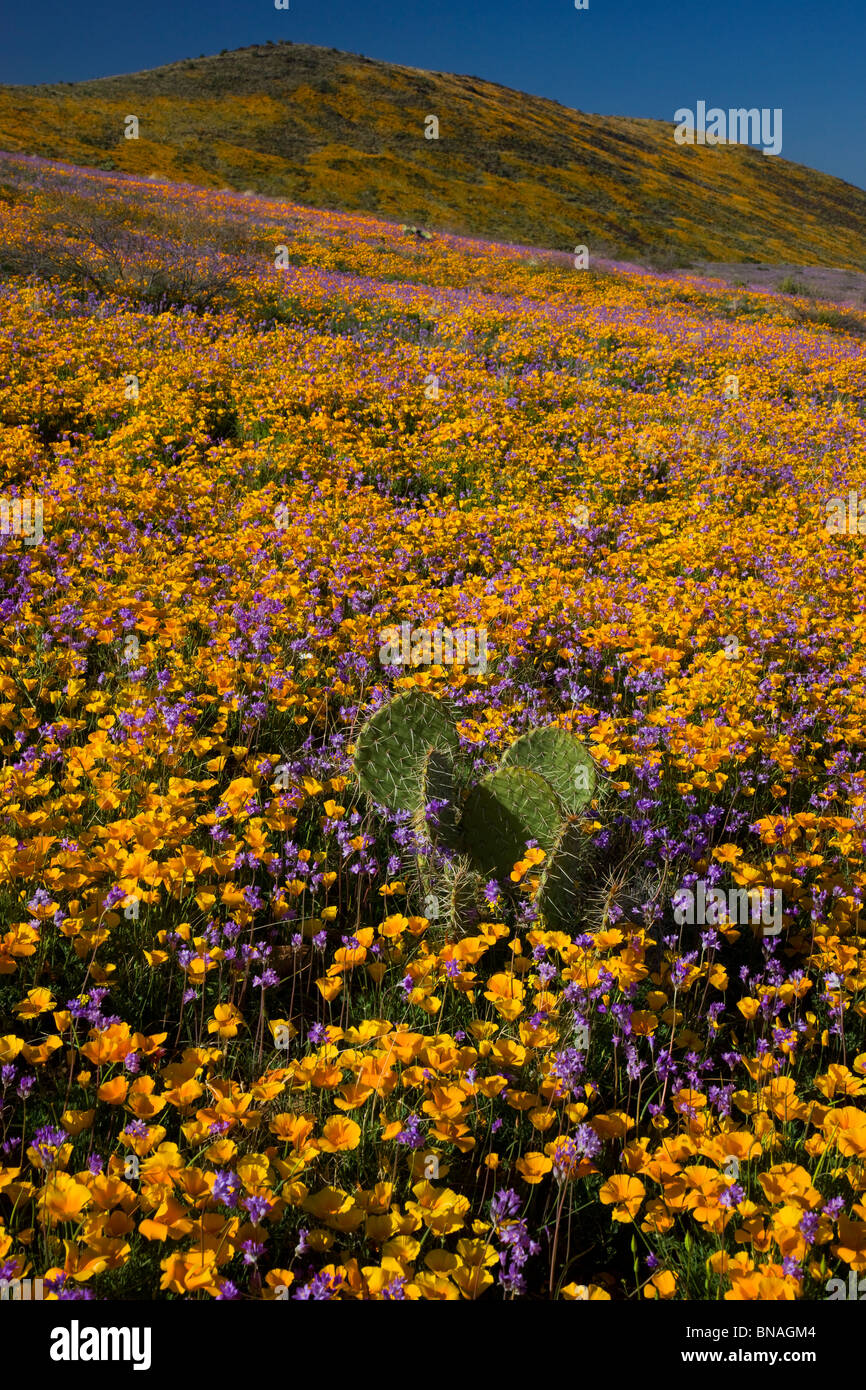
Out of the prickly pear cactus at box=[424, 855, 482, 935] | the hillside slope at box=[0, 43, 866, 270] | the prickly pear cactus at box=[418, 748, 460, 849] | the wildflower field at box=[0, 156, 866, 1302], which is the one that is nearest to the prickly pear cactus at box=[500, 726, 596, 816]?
the wildflower field at box=[0, 156, 866, 1302]

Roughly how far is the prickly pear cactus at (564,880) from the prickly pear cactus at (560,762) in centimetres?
38

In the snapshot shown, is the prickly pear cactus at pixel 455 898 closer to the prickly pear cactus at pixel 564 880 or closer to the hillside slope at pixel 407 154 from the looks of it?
the prickly pear cactus at pixel 564 880

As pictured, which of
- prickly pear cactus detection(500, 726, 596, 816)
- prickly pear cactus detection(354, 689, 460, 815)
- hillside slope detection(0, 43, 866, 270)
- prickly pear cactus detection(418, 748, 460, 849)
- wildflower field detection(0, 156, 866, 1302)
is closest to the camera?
wildflower field detection(0, 156, 866, 1302)

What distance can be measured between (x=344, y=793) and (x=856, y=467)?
9890 mm

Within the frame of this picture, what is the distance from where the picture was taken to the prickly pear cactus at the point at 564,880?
9.74 ft

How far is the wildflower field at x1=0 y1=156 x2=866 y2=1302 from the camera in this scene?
203cm

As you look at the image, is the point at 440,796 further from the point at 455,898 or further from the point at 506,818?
the point at 455,898

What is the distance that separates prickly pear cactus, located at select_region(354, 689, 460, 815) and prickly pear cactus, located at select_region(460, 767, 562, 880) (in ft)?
0.91

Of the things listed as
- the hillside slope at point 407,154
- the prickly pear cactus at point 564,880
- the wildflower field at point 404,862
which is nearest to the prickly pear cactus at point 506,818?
the wildflower field at point 404,862

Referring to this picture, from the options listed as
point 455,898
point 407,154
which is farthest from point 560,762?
point 407,154

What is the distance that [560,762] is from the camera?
3.57 m

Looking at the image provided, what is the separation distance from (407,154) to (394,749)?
200 feet

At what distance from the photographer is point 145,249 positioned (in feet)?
51.7

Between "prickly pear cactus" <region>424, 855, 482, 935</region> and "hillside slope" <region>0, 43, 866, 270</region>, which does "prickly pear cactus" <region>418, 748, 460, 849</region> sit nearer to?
"prickly pear cactus" <region>424, 855, 482, 935</region>
